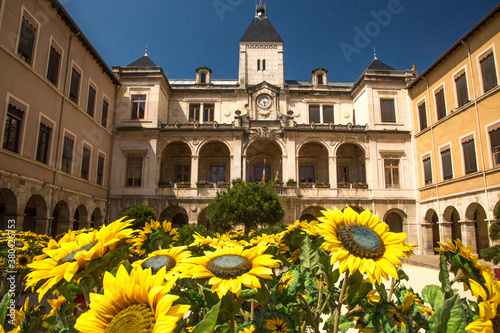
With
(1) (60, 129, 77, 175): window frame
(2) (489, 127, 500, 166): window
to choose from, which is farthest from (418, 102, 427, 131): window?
(1) (60, 129, 77, 175): window frame

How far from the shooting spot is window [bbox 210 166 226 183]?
88.6 ft

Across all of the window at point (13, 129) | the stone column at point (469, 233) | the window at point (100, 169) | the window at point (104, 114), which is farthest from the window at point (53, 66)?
the stone column at point (469, 233)

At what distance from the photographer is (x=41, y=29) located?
1516 cm

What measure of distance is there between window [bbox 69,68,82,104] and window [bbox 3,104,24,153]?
15.6 feet

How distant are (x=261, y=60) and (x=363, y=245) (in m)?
28.6

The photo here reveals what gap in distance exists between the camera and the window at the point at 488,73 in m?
16.4

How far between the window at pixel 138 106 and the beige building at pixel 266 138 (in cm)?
8

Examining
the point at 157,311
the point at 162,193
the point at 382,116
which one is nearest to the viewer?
the point at 157,311

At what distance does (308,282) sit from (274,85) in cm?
2672

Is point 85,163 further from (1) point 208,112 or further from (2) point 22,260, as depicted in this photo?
(2) point 22,260

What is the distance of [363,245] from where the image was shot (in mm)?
1527

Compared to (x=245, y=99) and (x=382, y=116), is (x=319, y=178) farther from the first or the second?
(x=245, y=99)

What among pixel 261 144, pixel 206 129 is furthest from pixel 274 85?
pixel 206 129

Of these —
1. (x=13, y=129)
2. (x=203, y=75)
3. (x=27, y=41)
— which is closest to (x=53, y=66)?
(x=27, y=41)
